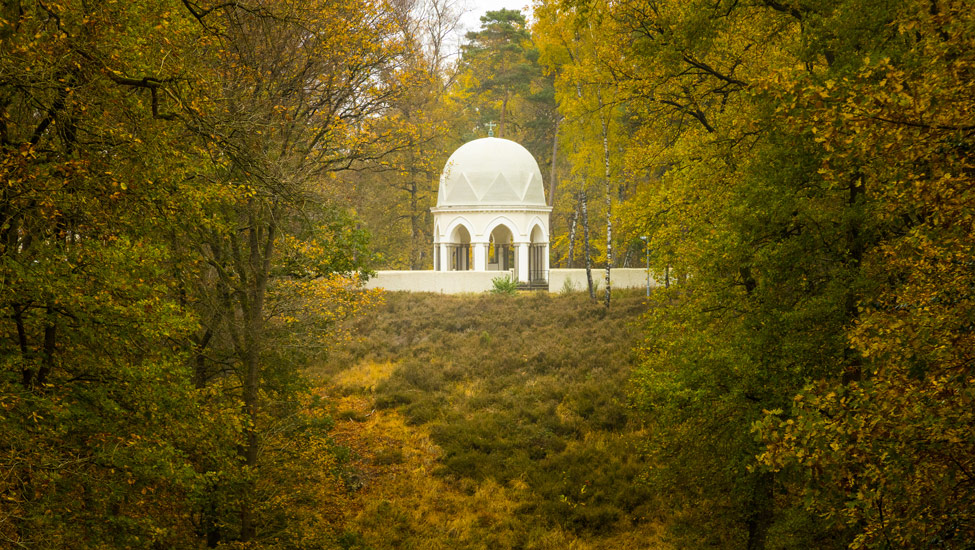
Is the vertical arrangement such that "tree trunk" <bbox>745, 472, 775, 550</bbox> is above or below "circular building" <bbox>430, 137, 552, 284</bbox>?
below

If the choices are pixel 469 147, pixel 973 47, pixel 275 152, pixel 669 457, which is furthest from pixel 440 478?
pixel 469 147

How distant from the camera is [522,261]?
118ft

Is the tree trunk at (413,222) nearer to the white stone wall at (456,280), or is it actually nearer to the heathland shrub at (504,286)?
the white stone wall at (456,280)

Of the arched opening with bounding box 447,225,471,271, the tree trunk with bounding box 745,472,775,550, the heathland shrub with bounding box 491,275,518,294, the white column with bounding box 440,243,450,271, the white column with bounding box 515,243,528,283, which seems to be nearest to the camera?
the tree trunk with bounding box 745,472,775,550

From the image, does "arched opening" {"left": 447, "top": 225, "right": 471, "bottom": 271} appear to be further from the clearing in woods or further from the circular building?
the clearing in woods

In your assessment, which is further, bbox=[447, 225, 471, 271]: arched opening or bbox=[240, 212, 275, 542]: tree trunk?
bbox=[447, 225, 471, 271]: arched opening

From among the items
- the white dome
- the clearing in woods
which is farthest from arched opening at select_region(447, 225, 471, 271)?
the clearing in woods

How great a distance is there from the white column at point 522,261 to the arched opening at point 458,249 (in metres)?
3.04

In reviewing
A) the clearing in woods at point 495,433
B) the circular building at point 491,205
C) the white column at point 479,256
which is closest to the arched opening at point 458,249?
the circular building at point 491,205

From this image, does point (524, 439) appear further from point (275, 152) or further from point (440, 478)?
point (275, 152)

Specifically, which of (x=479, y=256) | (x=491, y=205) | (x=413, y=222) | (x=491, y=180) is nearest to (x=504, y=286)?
(x=479, y=256)

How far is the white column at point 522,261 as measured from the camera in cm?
3541

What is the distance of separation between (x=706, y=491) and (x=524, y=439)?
22.7ft

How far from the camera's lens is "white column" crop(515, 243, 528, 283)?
35406mm
